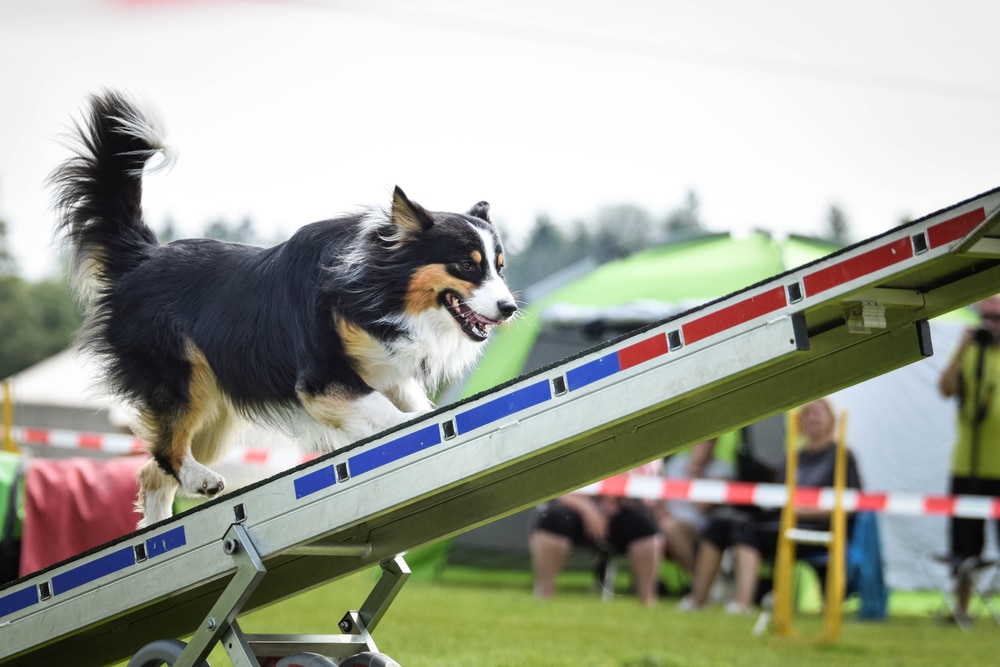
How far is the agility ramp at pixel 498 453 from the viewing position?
2891mm

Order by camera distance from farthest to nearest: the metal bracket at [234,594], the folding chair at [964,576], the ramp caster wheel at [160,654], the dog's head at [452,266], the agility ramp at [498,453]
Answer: the folding chair at [964,576]
the dog's head at [452,266]
the ramp caster wheel at [160,654]
the metal bracket at [234,594]
the agility ramp at [498,453]

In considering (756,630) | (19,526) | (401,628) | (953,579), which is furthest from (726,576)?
(19,526)

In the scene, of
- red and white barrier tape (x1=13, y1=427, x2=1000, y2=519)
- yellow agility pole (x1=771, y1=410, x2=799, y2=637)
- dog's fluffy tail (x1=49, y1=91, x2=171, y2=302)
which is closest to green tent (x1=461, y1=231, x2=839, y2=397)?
red and white barrier tape (x1=13, y1=427, x2=1000, y2=519)

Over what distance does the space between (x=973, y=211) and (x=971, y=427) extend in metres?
5.79

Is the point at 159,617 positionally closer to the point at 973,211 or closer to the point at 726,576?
the point at 973,211

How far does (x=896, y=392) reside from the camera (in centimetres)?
946

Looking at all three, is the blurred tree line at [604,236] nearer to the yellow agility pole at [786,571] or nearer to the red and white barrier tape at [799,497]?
the red and white barrier tape at [799,497]

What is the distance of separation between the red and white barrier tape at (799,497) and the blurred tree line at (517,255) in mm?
1564

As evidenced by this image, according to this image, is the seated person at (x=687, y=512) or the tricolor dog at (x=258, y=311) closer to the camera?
the tricolor dog at (x=258, y=311)

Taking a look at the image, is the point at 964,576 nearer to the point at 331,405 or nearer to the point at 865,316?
the point at 865,316

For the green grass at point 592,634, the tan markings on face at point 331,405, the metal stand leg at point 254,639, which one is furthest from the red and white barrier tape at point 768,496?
the tan markings on face at point 331,405

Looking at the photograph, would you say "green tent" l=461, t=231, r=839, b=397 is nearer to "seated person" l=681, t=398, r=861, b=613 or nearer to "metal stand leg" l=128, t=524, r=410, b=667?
"seated person" l=681, t=398, r=861, b=613

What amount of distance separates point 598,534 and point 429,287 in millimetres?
5556

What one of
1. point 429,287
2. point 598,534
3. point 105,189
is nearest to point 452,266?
point 429,287
